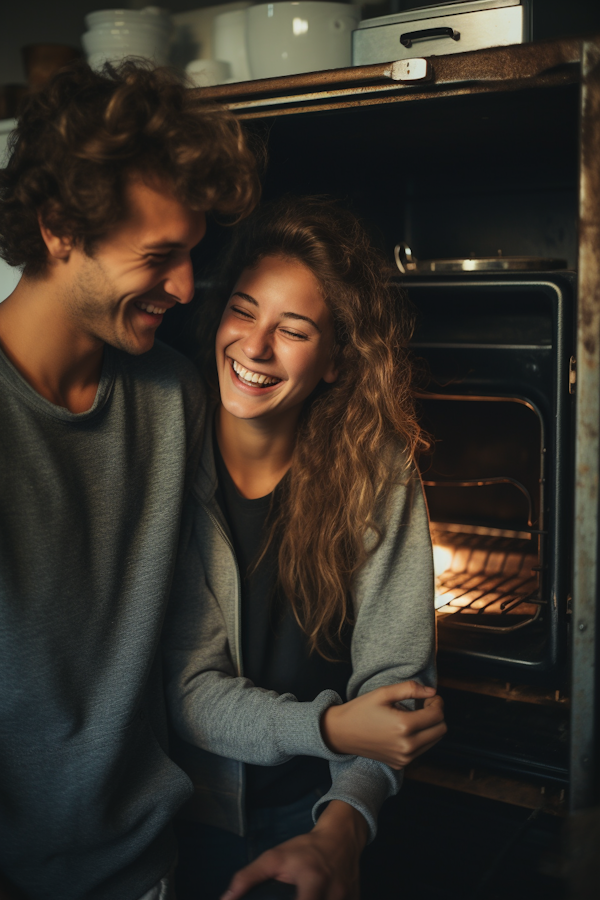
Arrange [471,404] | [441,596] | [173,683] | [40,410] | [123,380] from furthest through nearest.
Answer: [471,404]
[441,596]
[173,683]
[123,380]
[40,410]

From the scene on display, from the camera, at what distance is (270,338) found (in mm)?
1144

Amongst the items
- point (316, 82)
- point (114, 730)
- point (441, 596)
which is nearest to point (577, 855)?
point (114, 730)

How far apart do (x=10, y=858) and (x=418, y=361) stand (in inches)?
37.0

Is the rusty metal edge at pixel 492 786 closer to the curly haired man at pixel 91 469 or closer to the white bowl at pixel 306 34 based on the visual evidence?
the curly haired man at pixel 91 469

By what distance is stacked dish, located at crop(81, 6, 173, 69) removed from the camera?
4.30ft

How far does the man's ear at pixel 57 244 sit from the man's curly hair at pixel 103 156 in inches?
0.4

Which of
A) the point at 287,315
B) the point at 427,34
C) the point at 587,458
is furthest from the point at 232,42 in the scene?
the point at 587,458

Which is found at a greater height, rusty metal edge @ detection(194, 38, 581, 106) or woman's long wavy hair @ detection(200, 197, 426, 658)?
rusty metal edge @ detection(194, 38, 581, 106)

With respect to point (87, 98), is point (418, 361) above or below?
below

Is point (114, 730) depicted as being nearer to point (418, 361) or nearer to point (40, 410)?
point (40, 410)

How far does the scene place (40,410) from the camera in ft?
3.07

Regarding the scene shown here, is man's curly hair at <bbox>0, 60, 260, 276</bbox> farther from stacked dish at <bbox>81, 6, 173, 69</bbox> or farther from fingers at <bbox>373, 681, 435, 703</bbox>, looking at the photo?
fingers at <bbox>373, 681, 435, 703</bbox>

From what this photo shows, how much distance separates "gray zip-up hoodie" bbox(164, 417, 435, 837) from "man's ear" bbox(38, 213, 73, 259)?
395 millimetres

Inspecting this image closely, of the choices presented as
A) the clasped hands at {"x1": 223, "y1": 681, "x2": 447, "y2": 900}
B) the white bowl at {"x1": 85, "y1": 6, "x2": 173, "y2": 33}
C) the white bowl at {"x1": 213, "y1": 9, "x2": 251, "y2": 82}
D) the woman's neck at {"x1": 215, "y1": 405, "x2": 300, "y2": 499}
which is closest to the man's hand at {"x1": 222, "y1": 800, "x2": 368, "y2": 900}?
the clasped hands at {"x1": 223, "y1": 681, "x2": 447, "y2": 900}
